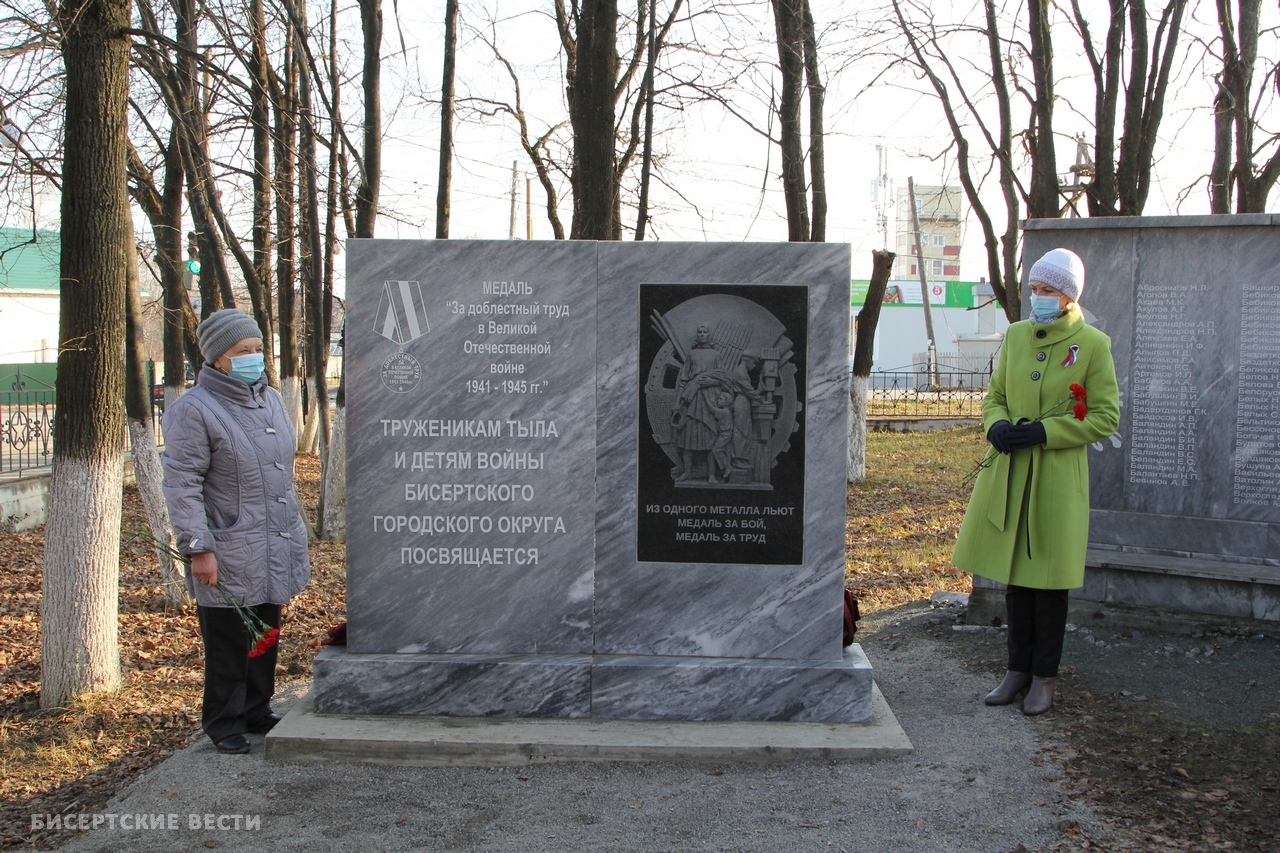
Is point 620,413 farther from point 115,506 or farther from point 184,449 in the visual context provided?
point 115,506

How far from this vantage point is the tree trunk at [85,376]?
16.8 feet

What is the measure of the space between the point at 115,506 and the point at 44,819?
6.24ft

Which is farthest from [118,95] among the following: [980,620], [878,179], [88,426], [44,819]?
[878,179]

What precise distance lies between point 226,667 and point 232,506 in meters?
0.67

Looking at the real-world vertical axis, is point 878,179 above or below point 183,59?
above

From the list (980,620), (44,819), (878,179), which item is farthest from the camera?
(878,179)

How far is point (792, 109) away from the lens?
1299cm

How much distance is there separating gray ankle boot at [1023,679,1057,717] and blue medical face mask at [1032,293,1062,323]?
1.55 m

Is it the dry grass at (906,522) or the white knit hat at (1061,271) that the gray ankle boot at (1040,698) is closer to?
the white knit hat at (1061,271)

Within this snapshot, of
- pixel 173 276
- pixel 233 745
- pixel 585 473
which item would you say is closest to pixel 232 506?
pixel 233 745

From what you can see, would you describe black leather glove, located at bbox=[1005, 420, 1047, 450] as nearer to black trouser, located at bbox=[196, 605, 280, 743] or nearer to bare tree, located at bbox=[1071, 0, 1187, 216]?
black trouser, located at bbox=[196, 605, 280, 743]

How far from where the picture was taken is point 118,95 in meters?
5.27

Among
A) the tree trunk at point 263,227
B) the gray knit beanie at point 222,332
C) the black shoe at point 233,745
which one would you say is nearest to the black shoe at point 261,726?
the black shoe at point 233,745

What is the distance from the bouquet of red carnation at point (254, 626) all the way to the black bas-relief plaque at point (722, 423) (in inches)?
59.6
